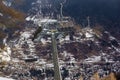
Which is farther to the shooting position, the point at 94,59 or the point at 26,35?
the point at 26,35

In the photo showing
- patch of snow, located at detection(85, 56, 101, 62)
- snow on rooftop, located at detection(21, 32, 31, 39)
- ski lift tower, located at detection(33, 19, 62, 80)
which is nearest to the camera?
ski lift tower, located at detection(33, 19, 62, 80)

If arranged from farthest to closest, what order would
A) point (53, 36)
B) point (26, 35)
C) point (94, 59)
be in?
point (26, 35), point (94, 59), point (53, 36)

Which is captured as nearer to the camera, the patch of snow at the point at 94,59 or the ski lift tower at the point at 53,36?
the ski lift tower at the point at 53,36

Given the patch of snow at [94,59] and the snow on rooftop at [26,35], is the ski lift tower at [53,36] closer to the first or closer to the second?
the patch of snow at [94,59]

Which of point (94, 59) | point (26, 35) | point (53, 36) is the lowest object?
point (94, 59)

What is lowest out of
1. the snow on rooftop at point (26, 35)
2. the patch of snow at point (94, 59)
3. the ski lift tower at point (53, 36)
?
the patch of snow at point (94, 59)

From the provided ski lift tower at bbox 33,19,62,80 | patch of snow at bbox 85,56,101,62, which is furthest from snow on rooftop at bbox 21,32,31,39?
ski lift tower at bbox 33,19,62,80

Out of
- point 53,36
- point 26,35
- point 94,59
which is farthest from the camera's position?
point 26,35

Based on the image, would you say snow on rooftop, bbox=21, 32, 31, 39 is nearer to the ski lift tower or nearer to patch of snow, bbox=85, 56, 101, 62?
patch of snow, bbox=85, 56, 101, 62

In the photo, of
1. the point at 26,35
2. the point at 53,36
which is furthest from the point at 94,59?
the point at 53,36

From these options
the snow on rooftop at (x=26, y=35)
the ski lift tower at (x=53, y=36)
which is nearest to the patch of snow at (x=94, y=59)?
the snow on rooftop at (x=26, y=35)

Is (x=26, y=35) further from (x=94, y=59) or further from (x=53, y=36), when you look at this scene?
(x=53, y=36)

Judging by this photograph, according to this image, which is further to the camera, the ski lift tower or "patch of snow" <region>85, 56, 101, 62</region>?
"patch of snow" <region>85, 56, 101, 62</region>

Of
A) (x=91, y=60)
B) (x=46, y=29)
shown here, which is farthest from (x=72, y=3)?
(x=46, y=29)
